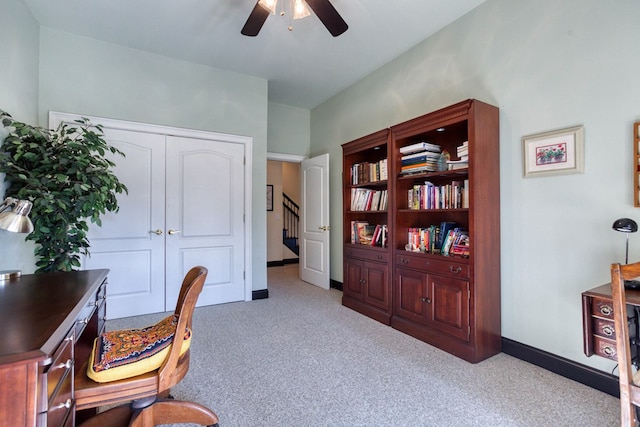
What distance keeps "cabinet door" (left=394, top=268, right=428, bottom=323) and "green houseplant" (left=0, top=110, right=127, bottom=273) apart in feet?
8.73

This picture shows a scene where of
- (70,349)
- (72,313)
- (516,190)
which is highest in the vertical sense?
(516,190)

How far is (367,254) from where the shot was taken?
3.50 meters

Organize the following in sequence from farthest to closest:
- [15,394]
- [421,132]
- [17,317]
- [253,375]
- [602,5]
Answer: [421,132]
[253,375]
[602,5]
[17,317]
[15,394]

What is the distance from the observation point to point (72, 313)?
106cm

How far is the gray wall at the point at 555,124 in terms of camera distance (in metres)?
1.95

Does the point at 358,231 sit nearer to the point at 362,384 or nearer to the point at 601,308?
the point at 362,384

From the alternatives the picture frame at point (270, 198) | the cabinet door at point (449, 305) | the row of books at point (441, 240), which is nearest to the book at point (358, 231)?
the row of books at point (441, 240)

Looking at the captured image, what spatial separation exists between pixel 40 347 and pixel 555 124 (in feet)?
9.88

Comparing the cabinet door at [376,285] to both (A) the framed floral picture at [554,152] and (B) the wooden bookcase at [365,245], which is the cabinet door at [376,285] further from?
(A) the framed floral picture at [554,152]

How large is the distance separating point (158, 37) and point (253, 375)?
11.2 ft

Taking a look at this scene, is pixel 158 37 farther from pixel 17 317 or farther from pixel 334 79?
pixel 17 317

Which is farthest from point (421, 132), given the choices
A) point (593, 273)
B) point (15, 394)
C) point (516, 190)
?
point (15, 394)

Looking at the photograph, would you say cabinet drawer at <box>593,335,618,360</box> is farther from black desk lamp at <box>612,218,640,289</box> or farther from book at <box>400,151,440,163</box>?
book at <box>400,151,440,163</box>

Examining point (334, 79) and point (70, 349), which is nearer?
point (70, 349)
